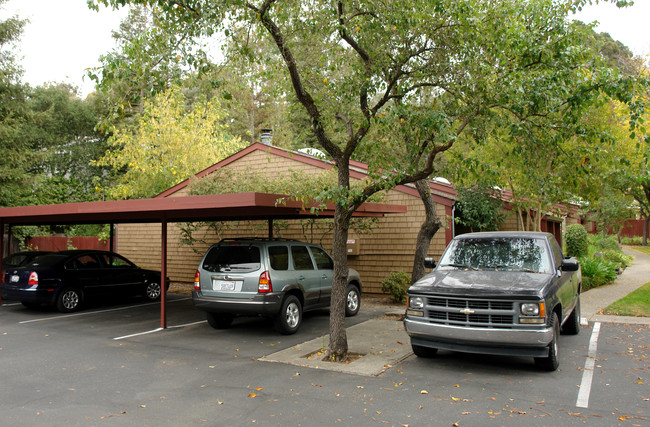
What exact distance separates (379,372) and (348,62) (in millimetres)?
5723

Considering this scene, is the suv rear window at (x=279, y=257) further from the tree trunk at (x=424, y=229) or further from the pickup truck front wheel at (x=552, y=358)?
the pickup truck front wheel at (x=552, y=358)

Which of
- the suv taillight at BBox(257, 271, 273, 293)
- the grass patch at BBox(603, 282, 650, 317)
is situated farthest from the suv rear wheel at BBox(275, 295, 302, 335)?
the grass patch at BBox(603, 282, 650, 317)

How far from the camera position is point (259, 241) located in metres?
9.20

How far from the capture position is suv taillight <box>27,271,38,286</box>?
11.6 meters

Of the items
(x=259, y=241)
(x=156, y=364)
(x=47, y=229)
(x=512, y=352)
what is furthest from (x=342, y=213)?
(x=47, y=229)

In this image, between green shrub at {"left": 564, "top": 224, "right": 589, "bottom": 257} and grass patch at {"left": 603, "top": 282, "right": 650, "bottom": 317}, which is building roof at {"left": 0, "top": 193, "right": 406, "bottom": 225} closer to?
grass patch at {"left": 603, "top": 282, "right": 650, "bottom": 317}

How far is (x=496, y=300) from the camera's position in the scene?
6.25 metres

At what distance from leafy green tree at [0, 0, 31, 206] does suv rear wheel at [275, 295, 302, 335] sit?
17720 mm

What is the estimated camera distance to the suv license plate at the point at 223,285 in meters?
8.79

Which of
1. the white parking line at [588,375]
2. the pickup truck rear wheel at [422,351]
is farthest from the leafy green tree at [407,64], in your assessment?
the white parking line at [588,375]

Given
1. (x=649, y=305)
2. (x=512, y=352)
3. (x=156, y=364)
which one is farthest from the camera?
(x=649, y=305)

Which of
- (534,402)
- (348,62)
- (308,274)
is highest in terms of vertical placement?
(348,62)

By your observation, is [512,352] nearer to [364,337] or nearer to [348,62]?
[364,337]

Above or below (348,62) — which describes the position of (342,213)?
below
